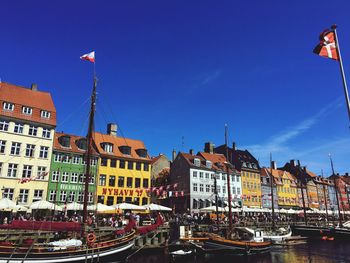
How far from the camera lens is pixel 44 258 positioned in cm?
2225

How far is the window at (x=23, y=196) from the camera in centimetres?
4094

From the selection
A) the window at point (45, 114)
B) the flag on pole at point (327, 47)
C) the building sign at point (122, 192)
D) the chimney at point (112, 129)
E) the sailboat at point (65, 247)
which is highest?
the chimney at point (112, 129)

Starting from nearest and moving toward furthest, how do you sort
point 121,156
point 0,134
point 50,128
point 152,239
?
point 152,239, point 0,134, point 50,128, point 121,156

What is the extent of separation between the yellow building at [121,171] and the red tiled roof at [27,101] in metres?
8.01

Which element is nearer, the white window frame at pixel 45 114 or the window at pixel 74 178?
the white window frame at pixel 45 114

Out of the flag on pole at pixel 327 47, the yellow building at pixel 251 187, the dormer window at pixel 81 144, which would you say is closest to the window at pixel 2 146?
the dormer window at pixel 81 144

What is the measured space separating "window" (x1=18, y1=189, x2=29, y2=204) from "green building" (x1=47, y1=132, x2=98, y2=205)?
9.45ft

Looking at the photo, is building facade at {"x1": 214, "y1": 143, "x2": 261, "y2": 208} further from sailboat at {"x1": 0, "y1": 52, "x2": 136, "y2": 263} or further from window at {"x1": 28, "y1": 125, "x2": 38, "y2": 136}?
sailboat at {"x1": 0, "y1": 52, "x2": 136, "y2": 263}

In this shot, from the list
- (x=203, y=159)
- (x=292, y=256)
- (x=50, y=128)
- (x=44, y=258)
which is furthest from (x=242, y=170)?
(x=44, y=258)

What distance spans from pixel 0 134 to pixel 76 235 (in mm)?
20337

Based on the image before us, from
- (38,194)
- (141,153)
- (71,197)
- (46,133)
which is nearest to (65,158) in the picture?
(46,133)

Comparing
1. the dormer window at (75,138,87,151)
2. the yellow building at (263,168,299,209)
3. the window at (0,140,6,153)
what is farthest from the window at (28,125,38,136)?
the yellow building at (263,168,299,209)

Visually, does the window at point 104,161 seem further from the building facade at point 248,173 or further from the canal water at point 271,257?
the building facade at point 248,173

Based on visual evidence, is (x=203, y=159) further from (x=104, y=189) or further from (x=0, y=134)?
(x=0, y=134)
